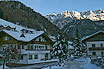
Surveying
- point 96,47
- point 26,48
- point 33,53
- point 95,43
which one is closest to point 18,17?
point 95,43

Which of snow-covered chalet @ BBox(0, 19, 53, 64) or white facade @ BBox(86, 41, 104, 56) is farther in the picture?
white facade @ BBox(86, 41, 104, 56)

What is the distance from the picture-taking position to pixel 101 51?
144 ft

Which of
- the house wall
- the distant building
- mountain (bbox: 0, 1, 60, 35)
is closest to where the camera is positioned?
the house wall

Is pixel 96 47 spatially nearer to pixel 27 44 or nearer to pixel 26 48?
pixel 27 44

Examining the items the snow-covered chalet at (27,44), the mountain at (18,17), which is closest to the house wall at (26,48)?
the snow-covered chalet at (27,44)

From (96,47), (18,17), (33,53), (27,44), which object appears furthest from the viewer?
(18,17)

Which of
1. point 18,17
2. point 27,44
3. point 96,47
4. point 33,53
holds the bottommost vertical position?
point 33,53

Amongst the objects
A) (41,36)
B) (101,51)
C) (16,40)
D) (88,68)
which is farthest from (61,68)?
(101,51)

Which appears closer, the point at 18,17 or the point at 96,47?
the point at 96,47

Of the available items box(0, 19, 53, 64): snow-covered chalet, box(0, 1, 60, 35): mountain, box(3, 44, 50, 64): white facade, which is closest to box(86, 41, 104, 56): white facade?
box(3, 44, 50, 64): white facade

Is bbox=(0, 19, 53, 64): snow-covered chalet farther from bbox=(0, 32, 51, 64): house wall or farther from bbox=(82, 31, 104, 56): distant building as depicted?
bbox=(82, 31, 104, 56): distant building

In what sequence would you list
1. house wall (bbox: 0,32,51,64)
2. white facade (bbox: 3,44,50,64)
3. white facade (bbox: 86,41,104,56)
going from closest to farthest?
house wall (bbox: 0,32,51,64) → white facade (bbox: 3,44,50,64) → white facade (bbox: 86,41,104,56)

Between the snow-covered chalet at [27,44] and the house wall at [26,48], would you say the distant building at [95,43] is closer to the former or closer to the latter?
the snow-covered chalet at [27,44]

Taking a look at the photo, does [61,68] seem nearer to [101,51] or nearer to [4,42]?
[4,42]
